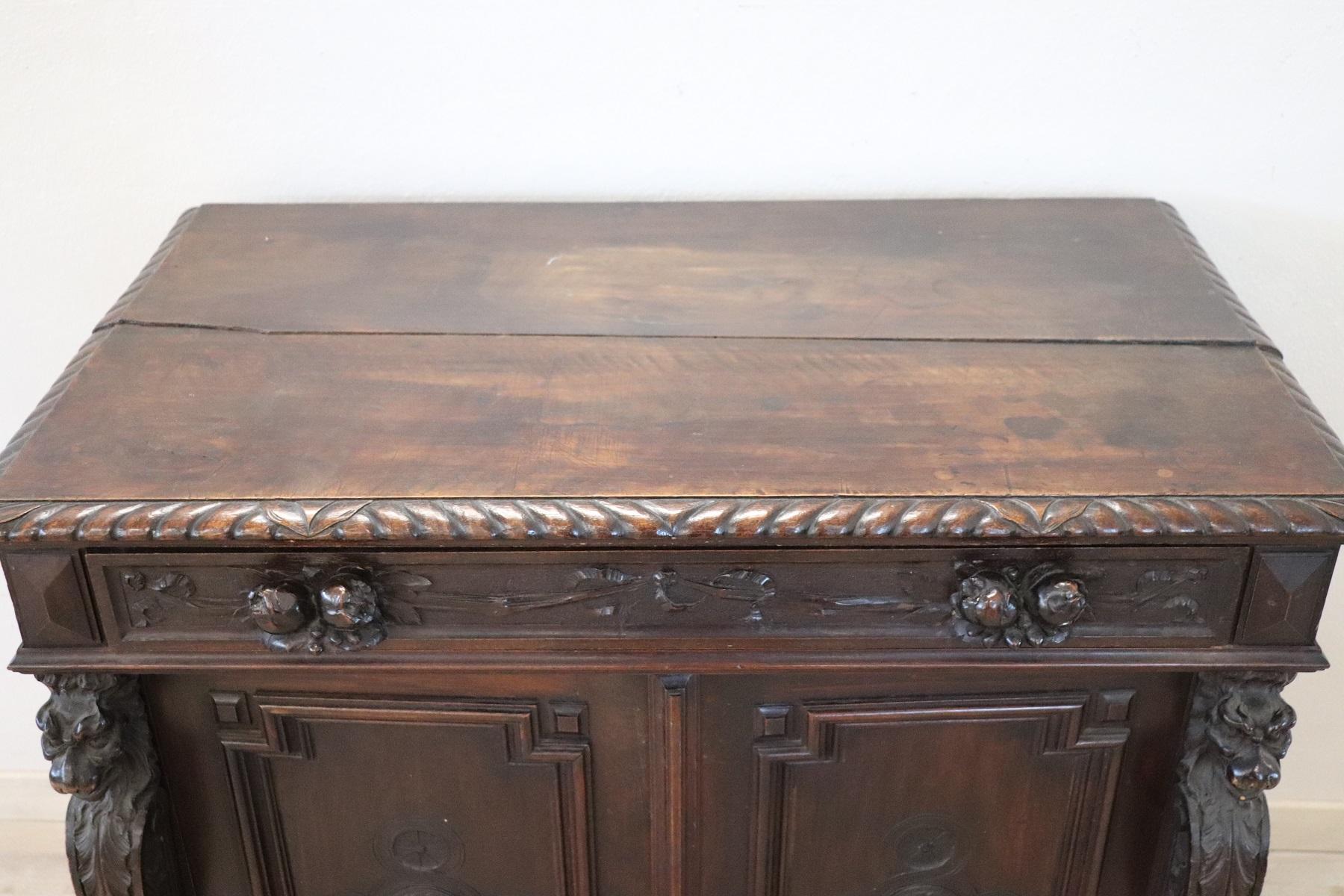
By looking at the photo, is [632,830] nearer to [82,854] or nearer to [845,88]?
[82,854]

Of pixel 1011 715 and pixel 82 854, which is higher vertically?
pixel 1011 715

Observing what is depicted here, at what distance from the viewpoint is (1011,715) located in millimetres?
1036

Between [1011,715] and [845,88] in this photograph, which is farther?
[845,88]

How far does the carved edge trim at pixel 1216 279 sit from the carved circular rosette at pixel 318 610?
0.77 metres

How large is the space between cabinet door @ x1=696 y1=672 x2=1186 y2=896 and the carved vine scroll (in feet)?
1.57

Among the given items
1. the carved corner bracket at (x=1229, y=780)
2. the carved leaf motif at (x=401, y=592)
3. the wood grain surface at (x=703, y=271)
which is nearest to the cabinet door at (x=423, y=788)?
the carved leaf motif at (x=401, y=592)

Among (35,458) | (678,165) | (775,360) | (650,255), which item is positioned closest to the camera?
(35,458)

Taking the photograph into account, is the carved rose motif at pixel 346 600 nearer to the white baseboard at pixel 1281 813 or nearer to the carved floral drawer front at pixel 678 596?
the carved floral drawer front at pixel 678 596

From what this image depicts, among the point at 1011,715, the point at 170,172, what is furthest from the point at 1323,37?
the point at 170,172

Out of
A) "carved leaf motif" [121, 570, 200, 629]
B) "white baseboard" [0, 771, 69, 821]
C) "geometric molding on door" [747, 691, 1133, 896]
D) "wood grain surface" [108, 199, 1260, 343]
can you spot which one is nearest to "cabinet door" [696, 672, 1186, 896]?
"geometric molding on door" [747, 691, 1133, 896]

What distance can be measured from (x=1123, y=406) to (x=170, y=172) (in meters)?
1.01

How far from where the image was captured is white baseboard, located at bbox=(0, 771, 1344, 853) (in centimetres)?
167

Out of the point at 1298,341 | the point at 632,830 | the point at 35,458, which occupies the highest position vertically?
the point at 35,458

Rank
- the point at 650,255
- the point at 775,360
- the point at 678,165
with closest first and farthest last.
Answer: the point at 775,360 < the point at 650,255 < the point at 678,165
